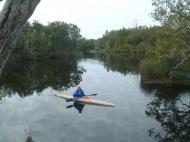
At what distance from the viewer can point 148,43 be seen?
12862cm

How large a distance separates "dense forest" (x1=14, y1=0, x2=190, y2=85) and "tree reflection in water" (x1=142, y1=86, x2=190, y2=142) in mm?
3973

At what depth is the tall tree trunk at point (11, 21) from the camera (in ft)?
8.39

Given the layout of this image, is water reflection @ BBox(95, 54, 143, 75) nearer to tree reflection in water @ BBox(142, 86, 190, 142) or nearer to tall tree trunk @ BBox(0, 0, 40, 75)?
tree reflection in water @ BBox(142, 86, 190, 142)

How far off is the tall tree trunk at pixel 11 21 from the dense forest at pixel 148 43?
26.6ft

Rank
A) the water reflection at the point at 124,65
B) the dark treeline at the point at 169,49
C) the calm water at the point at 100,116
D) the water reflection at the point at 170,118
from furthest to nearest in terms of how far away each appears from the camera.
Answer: the water reflection at the point at 124,65, the dark treeline at the point at 169,49, the water reflection at the point at 170,118, the calm water at the point at 100,116

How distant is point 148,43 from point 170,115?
4014 inches

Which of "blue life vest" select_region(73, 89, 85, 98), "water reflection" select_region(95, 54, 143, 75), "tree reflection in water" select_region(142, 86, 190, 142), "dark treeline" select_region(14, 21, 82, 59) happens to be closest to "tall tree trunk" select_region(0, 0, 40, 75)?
"tree reflection in water" select_region(142, 86, 190, 142)

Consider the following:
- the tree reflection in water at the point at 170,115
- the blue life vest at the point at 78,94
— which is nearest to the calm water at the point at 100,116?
the tree reflection in water at the point at 170,115

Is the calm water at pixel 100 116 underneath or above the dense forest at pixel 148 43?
underneath

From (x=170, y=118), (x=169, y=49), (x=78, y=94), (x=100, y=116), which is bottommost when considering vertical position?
(x=100, y=116)

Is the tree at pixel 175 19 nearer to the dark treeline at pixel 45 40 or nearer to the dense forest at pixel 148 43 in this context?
the dense forest at pixel 148 43

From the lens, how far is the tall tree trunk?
101 inches

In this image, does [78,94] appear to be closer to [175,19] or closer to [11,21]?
[175,19]

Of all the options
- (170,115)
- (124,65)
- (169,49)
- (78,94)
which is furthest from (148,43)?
(170,115)
